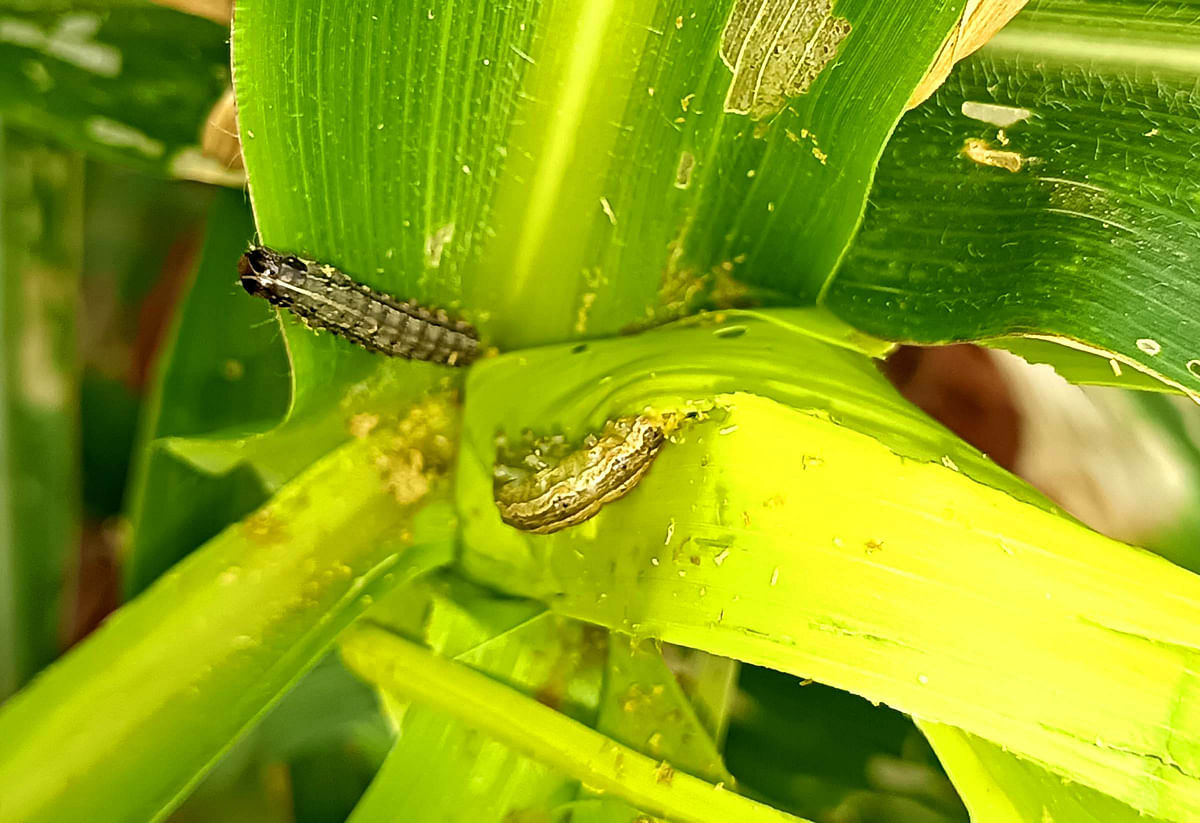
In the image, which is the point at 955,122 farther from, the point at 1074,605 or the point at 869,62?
the point at 1074,605

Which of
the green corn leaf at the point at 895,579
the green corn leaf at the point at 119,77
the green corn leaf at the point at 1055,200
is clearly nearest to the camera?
the green corn leaf at the point at 895,579

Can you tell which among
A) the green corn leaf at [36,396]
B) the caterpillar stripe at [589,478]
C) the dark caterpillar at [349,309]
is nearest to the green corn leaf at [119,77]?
the green corn leaf at [36,396]

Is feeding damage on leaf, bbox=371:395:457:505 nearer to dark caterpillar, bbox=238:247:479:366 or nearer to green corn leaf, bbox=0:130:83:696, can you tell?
dark caterpillar, bbox=238:247:479:366

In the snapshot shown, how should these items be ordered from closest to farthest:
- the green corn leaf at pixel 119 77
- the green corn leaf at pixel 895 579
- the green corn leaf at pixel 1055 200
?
the green corn leaf at pixel 895 579 < the green corn leaf at pixel 1055 200 < the green corn leaf at pixel 119 77

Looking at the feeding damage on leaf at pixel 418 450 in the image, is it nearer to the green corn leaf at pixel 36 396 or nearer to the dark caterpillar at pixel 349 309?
the dark caterpillar at pixel 349 309

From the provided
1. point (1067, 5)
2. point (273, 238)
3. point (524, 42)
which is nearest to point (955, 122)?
point (1067, 5)

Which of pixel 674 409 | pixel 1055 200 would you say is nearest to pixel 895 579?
pixel 674 409

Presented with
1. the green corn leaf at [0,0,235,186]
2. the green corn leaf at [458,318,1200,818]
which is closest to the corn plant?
the green corn leaf at [458,318,1200,818]
